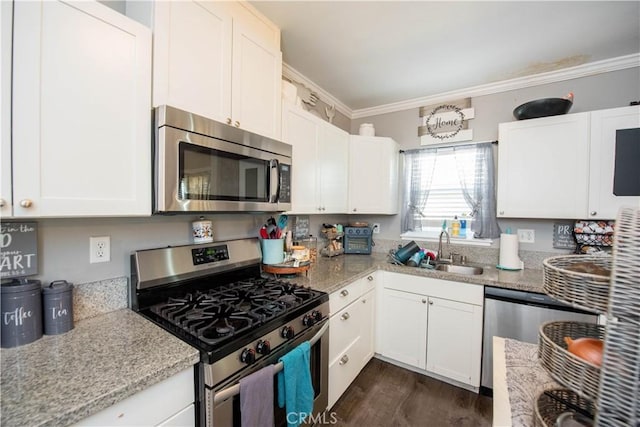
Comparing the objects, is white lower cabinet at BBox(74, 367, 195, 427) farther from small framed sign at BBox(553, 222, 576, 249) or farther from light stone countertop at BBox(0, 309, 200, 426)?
small framed sign at BBox(553, 222, 576, 249)

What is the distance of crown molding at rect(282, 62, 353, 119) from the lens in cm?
221

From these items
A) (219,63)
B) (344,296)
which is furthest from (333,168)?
(219,63)

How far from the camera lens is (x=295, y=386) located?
3.92ft

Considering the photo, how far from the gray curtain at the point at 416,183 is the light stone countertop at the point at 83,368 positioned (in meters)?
2.43

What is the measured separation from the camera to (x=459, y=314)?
197 centimetres

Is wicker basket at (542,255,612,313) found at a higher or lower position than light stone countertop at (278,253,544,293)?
higher

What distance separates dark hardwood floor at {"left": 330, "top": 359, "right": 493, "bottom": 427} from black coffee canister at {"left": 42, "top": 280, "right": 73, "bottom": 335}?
1576mm

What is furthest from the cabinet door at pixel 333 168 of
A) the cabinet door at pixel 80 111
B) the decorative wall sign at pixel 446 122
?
the cabinet door at pixel 80 111

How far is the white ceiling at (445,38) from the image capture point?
1532 millimetres

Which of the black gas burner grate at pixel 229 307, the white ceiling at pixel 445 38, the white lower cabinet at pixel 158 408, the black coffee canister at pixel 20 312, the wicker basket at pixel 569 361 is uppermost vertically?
the white ceiling at pixel 445 38

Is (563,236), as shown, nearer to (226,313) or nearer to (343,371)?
(343,371)

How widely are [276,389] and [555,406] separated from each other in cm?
99

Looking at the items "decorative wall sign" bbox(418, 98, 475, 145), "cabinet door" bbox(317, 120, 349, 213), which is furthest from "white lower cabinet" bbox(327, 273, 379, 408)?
"decorative wall sign" bbox(418, 98, 475, 145)

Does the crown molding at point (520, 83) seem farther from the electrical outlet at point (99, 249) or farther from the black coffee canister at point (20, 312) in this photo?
the black coffee canister at point (20, 312)
